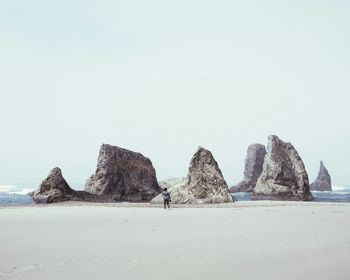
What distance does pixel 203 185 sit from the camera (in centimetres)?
3794

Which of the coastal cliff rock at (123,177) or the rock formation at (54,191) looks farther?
the coastal cliff rock at (123,177)

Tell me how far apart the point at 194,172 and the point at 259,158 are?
98.2 meters

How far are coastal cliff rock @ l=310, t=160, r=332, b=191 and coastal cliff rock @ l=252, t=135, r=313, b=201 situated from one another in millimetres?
87688

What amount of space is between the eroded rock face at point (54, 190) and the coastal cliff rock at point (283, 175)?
34.9 m

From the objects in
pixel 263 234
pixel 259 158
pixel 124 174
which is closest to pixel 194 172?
pixel 124 174

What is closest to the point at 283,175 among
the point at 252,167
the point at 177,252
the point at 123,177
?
the point at 123,177

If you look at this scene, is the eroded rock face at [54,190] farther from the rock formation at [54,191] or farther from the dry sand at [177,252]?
the dry sand at [177,252]

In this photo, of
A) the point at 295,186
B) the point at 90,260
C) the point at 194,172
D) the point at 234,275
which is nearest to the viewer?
the point at 234,275

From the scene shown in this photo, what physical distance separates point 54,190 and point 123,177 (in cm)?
1878

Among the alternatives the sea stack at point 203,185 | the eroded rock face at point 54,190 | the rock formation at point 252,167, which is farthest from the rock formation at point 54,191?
the rock formation at point 252,167

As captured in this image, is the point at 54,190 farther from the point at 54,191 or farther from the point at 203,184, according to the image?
the point at 203,184

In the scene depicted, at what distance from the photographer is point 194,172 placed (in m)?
39.4

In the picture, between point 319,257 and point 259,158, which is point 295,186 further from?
point 259,158

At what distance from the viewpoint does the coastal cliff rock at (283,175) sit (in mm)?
63975
